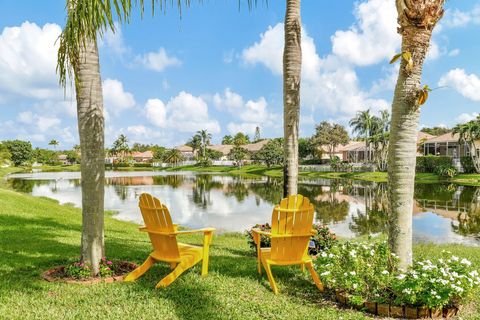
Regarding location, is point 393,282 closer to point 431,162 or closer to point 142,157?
point 431,162

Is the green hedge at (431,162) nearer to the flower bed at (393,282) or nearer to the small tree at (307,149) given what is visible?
the small tree at (307,149)

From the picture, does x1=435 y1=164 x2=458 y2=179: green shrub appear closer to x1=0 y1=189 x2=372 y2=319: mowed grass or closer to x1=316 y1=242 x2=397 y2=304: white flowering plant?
x1=0 y1=189 x2=372 y2=319: mowed grass

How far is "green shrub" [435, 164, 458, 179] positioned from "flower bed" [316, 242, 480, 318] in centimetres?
4102

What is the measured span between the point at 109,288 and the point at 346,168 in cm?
5178

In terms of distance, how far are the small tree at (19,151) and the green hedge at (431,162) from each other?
85232 mm

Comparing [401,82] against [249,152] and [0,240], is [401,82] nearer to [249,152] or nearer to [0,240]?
[0,240]

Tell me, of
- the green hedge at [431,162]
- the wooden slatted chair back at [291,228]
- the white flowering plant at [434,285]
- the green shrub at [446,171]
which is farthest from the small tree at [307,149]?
the white flowering plant at [434,285]

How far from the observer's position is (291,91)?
7008 mm

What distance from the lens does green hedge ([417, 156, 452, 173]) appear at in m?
43.1

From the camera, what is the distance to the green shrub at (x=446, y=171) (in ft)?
133

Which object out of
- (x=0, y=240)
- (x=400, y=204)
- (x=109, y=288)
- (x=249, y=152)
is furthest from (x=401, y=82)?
(x=249, y=152)

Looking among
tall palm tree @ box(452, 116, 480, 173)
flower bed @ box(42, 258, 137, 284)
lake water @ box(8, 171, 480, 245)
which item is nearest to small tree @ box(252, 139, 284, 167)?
tall palm tree @ box(452, 116, 480, 173)

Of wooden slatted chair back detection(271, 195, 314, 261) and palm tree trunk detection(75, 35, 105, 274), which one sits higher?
palm tree trunk detection(75, 35, 105, 274)

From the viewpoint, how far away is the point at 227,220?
17.0 m
